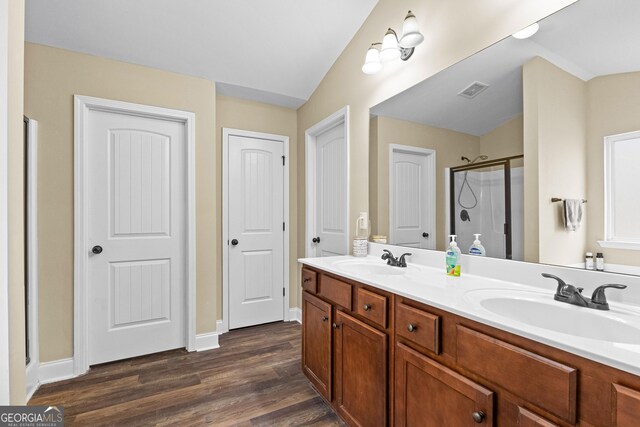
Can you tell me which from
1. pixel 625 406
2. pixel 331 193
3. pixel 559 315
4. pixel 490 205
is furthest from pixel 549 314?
pixel 331 193

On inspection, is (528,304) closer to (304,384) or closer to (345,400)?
(345,400)

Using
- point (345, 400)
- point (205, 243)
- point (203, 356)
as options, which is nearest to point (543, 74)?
point (345, 400)

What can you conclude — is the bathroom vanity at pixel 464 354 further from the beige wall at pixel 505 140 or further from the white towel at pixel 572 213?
the beige wall at pixel 505 140

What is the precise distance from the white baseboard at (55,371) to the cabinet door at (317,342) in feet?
5.80

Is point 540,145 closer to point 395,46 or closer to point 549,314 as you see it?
point 549,314

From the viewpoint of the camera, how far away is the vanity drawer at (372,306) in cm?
136

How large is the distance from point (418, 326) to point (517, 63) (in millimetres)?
1273

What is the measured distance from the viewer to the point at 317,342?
190 cm

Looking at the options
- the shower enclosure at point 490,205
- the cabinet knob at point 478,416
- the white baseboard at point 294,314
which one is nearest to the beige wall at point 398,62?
the shower enclosure at point 490,205

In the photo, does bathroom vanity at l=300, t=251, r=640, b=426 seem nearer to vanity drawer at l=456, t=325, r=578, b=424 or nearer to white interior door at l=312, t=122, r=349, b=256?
vanity drawer at l=456, t=325, r=578, b=424

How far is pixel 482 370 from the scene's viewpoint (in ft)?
3.08

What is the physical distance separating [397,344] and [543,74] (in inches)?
52.3

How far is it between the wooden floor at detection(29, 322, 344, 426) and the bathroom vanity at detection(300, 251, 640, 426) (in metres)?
0.27

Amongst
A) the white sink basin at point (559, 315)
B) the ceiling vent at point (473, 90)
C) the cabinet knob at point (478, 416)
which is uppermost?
the ceiling vent at point (473, 90)
